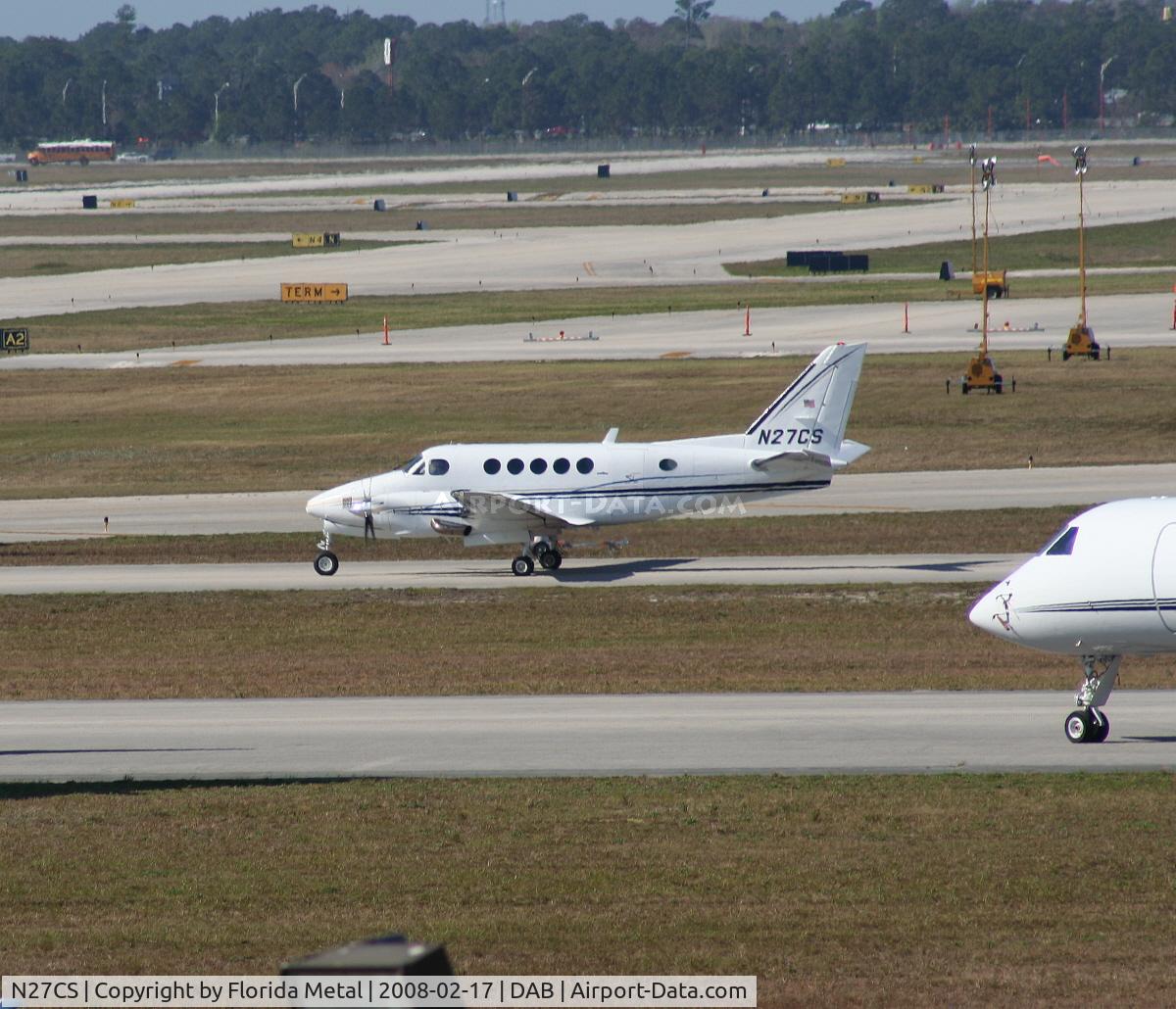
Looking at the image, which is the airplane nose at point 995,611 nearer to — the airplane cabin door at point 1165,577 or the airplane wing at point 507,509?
the airplane cabin door at point 1165,577

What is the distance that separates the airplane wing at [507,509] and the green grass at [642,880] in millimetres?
18531

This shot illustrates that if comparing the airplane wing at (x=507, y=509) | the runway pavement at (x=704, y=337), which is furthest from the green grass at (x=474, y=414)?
the airplane wing at (x=507, y=509)

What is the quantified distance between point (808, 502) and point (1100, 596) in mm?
29028

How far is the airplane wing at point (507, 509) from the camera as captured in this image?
41.1 meters

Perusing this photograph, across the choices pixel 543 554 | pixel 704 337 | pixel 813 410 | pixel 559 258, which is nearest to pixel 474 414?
pixel 704 337

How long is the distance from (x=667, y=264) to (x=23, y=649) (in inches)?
3798

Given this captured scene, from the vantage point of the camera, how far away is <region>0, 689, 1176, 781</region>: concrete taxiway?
23641mm

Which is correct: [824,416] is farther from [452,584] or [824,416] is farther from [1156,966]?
[1156,966]

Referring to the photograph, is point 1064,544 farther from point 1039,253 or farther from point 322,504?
point 1039,253

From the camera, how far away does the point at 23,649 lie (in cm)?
3425

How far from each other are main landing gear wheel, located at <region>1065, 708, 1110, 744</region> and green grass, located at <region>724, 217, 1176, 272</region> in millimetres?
91420

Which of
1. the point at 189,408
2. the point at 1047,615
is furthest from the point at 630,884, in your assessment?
the point at 189,408

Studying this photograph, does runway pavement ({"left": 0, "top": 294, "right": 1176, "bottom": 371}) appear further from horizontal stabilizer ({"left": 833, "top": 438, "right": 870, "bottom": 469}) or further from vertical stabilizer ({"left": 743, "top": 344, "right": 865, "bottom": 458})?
vertical stabilizer ({"left": 743, "top": 344, "right": 865, "bottom": 458})

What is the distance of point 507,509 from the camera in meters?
41.5
